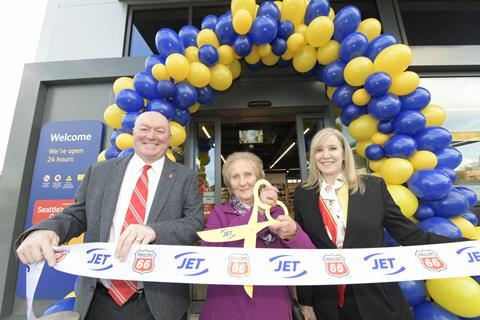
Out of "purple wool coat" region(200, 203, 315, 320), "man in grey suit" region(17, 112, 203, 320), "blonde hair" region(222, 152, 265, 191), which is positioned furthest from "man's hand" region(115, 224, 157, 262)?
"blonde hair" region(222, 152, 265, 191)

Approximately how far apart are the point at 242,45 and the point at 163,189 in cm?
162

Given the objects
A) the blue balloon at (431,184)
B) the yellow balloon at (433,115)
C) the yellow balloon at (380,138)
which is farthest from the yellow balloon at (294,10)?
the blue balloon at (431,184)

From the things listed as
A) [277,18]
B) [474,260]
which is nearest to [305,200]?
[474,260]

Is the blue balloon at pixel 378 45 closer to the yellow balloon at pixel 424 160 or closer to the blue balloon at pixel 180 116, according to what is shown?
the yellow balloon at pixel 424 160

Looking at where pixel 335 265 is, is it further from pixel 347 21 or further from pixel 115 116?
pixel 115 116

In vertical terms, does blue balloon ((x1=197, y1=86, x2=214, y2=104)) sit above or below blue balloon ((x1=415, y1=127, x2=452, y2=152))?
above

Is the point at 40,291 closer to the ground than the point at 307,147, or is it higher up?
closer to the ground

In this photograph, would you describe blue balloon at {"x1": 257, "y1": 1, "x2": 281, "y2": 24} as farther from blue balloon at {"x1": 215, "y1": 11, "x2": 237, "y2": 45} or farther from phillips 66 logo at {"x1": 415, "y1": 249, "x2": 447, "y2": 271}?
phillips 66 logo at {"x1": 415, "y1": 249, "x2": 447, "y2": 271}

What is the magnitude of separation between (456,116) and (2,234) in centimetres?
632

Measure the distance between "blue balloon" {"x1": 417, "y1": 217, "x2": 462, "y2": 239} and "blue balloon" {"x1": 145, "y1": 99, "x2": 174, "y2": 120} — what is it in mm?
2507

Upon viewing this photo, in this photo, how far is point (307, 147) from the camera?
11.5 feet

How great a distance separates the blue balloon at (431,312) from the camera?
180 cm

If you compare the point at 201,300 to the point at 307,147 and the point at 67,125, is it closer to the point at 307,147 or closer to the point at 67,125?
the point at 307,147

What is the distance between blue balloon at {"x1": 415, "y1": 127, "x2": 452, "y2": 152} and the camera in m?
2.08
